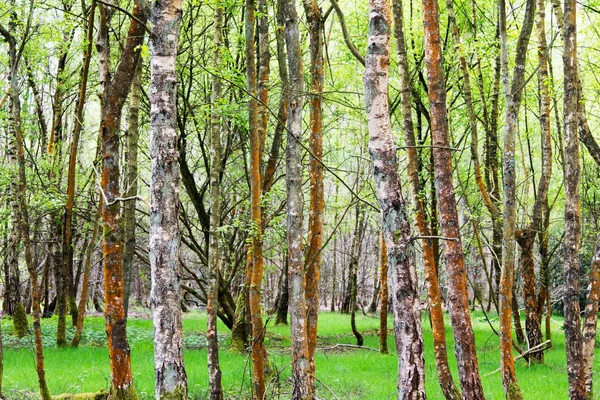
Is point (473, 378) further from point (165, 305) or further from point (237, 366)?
point (237, 366)

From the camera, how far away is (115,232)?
21.0ft

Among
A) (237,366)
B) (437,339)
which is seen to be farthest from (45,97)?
(437,339)

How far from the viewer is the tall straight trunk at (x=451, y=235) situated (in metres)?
6.53

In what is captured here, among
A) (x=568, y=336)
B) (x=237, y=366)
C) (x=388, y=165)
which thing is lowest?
(x=237, y=366)

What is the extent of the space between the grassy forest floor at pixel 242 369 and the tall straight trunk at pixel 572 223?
2651 millimetres

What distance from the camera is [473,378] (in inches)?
256

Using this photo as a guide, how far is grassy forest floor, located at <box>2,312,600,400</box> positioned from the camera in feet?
30.3

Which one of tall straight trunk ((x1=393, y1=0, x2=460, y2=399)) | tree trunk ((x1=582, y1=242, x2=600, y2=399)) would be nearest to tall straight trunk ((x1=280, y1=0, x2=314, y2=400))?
tall straight trunk ((x1=393, y1=0, x2=460, y2=399))

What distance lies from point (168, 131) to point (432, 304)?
15.5 feet

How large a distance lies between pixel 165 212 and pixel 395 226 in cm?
181

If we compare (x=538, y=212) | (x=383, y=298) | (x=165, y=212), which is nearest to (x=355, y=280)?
(x=383, y=298)

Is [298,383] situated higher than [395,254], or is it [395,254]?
[395,254]

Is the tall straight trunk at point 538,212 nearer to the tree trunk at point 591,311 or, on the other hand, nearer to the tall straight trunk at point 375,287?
the tree trunk at point 591,311

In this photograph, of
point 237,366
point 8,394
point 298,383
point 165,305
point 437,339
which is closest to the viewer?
point 165,305
